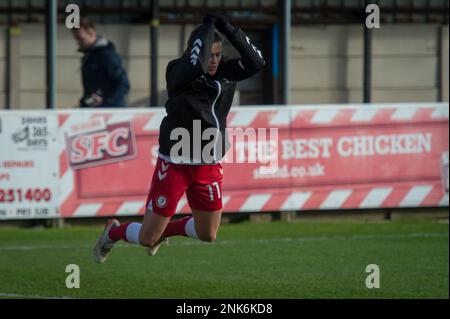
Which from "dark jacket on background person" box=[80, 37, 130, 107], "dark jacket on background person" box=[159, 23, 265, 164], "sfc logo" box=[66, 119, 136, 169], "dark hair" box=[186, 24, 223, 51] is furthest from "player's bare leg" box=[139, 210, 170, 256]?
"dark jacket on background person" box=[80, 37, 130, 107]

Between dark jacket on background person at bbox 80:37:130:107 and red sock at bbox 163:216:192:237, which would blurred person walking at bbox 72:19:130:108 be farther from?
red sock at bbox 163:216:192:237

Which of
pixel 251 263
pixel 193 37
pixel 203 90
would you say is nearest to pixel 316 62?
pixel 251 263

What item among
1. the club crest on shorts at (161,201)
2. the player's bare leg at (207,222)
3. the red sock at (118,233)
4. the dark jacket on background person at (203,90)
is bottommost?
the red sock at (118,233)

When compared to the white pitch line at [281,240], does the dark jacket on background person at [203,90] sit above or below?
above

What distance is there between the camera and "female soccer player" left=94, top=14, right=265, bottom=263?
8.80 meters

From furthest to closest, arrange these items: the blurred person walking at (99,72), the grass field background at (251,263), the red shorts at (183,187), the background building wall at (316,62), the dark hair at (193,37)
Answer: the background building wall at (316,62) < the blurred person walking at (99,72) < the grass field background at (251,263) < the red shorts at (183,187) < the dark hair at (193,37)

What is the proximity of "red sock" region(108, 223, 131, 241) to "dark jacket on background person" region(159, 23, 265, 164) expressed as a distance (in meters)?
0.86

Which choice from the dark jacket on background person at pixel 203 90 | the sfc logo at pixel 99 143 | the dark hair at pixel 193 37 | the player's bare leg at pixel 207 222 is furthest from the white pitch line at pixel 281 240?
the dark hair at pixel 193 37

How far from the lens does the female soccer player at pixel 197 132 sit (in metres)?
8.80

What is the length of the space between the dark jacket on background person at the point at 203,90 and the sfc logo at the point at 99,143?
22.3 feet

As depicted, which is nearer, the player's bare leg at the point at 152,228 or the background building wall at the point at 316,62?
the player's bare leg at the point at 152,228

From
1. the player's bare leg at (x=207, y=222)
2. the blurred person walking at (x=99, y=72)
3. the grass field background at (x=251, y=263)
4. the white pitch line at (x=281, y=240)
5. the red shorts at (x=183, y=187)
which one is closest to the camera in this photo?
the red shorts at (x=183, y=187)

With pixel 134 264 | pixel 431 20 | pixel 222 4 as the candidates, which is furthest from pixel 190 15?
pixel 134 264

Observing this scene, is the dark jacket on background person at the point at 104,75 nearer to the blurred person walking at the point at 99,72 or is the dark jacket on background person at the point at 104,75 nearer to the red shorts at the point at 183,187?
the blurred person walking at the point at 99,72
